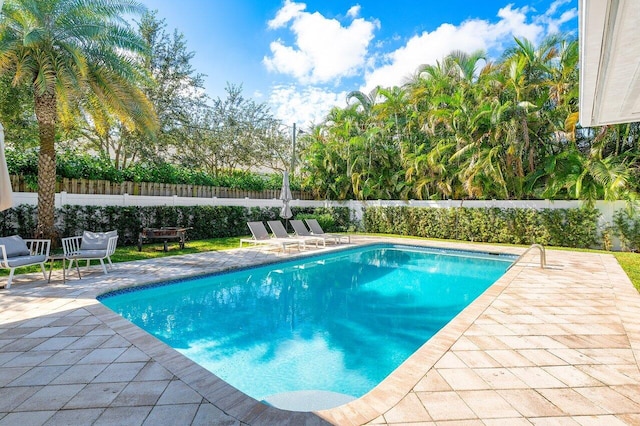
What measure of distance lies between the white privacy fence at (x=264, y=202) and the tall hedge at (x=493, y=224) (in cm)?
27

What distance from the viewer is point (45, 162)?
9750 mm

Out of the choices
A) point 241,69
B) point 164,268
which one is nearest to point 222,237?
point 164,268

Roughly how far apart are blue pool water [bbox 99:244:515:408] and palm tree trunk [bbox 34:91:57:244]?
5132 millimetres

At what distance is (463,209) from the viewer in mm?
16453

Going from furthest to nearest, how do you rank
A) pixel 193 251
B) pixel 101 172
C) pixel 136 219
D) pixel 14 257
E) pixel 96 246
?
pixel 136 219 < pixel 101 172 < pixel 193 251 < pixel 96 246 < pixel 14 257

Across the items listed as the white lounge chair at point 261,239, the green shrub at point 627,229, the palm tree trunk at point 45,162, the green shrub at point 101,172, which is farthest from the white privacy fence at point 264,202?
the white lounge chair at point 261,239

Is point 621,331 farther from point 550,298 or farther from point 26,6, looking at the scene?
point 26,6

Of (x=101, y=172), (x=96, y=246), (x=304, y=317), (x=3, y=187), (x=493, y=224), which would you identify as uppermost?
(x=101, y=172)

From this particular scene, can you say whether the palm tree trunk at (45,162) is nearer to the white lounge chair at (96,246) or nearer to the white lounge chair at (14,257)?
the white lounge chair at (96,246)

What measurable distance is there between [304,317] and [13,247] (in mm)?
6444

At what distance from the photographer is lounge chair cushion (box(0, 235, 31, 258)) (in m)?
6.89

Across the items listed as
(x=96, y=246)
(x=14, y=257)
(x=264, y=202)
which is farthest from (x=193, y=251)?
(x=264, y=202)

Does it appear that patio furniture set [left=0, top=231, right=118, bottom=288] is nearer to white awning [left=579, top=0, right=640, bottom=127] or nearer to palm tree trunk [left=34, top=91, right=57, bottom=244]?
palm tree trunk [left=34, top=91, right=57, bottom=244]

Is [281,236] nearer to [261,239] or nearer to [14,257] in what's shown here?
[261,239]
